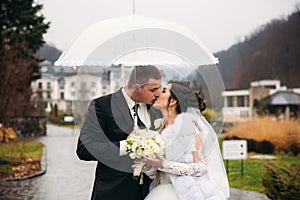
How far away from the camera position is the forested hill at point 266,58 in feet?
234

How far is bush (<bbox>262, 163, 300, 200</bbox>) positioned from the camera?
10.1 meters

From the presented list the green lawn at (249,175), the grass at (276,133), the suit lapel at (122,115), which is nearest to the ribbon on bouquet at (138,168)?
the suit lapel at (122,115)

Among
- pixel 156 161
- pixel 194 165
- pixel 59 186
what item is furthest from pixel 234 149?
pixel 156 161

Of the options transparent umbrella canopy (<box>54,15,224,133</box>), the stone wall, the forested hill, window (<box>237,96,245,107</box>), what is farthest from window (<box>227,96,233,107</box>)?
transparent umbrella canopy (<box>54,15,224,133</box>)

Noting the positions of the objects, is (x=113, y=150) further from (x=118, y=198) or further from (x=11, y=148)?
(x=11, y=148)

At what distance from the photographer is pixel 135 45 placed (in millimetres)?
5652

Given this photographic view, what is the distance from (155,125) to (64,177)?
11401 mm

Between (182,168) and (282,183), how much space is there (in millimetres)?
5420

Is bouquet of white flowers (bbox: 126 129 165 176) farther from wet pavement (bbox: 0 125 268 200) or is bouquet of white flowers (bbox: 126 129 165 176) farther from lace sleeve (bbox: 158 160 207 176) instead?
wet pavement (bbox: 0 125 268 200)

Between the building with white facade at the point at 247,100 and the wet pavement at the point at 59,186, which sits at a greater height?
the building with white facade at the point at 247,100

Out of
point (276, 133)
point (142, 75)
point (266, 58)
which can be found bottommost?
point (276, 133)

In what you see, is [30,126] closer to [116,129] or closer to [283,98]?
[283,98]

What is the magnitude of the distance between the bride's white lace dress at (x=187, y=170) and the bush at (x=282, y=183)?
15.4 ft

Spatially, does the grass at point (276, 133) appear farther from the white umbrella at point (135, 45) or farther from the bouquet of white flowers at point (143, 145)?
the bouquet of white flowers at point (143, 145)
